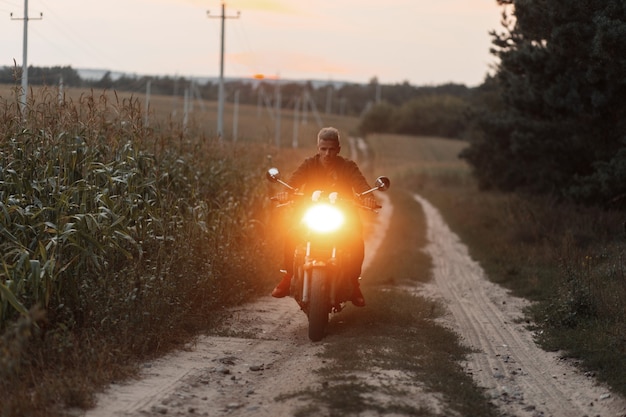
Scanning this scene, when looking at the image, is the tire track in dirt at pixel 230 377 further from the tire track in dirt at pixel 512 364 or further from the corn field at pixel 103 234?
the tire track in dirt at pixel 512 364

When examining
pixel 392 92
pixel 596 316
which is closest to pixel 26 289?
pixel 596 316

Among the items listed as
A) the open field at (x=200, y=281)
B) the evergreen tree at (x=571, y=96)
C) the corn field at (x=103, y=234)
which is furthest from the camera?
the evergreen tree at (x=571, y=96)

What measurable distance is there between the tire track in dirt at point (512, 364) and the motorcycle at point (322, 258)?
172 cm

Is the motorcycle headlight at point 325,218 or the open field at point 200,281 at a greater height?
the motorcycle headlight at point 325,218

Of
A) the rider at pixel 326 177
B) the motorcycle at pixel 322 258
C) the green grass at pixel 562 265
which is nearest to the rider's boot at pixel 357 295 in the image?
the rider at pixel 326 177

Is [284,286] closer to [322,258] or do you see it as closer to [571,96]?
[322,258]

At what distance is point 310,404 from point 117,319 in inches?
114

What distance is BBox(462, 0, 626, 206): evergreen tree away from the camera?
20.0 metres

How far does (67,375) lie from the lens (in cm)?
864

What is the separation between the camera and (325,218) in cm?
1155

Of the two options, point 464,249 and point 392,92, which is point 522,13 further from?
point 392,92

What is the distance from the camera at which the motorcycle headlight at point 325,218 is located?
11.5 metres

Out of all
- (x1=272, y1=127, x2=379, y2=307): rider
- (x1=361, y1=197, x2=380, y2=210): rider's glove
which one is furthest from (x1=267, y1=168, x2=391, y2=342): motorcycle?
(x1=272, y1=127, x2=379, y2=307): rider

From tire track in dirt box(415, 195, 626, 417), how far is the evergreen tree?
4980 millimetres
